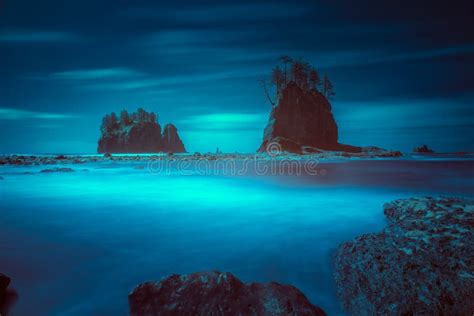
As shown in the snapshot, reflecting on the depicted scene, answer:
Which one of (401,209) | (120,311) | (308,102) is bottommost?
(120,311)

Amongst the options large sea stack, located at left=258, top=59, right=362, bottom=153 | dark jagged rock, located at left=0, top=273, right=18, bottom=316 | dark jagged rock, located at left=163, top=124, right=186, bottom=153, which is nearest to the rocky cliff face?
large sea stack, located at left=258, top=59, right=362, bottom=153

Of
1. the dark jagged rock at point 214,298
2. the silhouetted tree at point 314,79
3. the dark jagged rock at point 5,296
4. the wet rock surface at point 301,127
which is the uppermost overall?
the silhouetted tree at point 314,79

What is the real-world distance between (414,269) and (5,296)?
3943mm

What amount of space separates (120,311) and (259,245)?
1998 millimetres

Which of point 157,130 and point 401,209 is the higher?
point 157,130

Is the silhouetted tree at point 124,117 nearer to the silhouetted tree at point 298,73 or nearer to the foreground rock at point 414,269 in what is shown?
the silhouetted tree at point 298,73

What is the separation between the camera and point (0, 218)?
5.44 m

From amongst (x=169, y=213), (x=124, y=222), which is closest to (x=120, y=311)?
(x=124, y=222)

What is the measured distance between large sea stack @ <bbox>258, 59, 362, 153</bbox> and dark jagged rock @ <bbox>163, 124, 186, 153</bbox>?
82.4 meters

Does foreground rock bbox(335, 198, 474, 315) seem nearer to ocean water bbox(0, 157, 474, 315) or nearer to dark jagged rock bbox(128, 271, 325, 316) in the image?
ocean water bbox(0, 157, 474, 315)

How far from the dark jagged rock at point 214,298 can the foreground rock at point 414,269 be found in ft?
1.79

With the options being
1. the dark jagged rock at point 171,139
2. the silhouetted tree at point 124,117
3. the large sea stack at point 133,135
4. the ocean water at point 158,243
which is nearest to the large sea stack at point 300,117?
the ocean water at point 158,243

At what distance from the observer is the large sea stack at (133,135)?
108 m

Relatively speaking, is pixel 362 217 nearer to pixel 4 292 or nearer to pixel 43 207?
pixel 4 292
